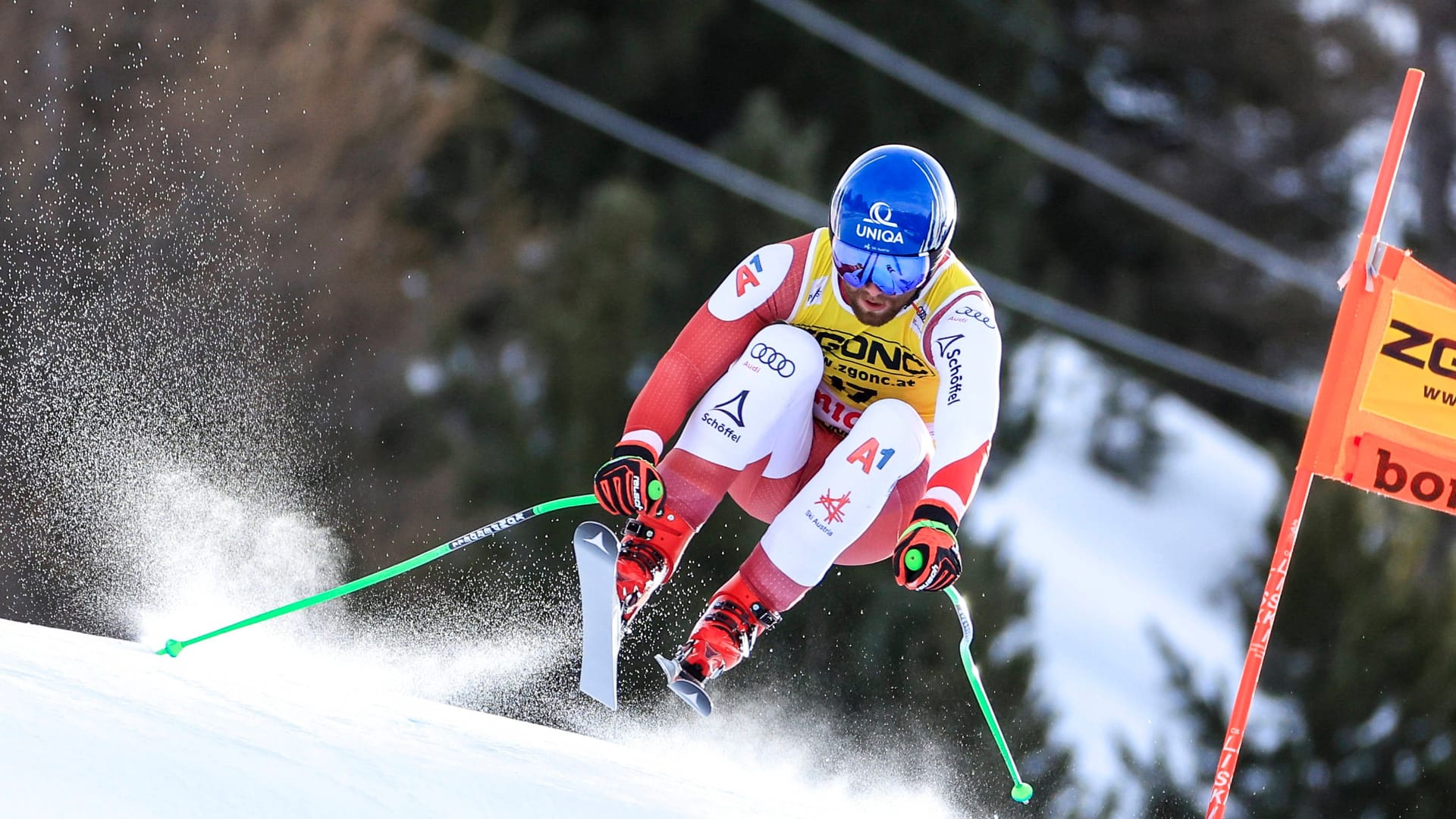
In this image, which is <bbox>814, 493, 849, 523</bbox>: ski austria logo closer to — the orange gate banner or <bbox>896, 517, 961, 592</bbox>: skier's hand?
<bbox>896, 517, 961, 592</bbox>: skier's hand

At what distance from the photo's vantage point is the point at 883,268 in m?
4.88

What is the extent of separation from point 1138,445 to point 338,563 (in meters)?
21.8

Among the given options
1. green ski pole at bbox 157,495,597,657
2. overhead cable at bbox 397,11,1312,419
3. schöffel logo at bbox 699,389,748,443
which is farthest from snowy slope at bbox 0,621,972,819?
overhead cable at bbox 397,11,1312,419

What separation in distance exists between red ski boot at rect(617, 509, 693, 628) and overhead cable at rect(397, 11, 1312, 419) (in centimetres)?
828

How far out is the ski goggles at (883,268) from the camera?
4.88 m

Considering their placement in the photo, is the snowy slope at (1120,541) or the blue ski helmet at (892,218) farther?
the snowy slope at (1120,541)

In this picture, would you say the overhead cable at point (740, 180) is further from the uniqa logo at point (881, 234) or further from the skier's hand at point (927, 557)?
the skier's hand at point (927, 557)

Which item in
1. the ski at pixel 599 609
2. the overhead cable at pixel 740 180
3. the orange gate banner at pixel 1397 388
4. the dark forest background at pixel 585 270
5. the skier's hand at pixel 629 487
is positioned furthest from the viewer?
the overhead cable at pixel 740 180

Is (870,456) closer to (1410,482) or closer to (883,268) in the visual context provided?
(883,268)

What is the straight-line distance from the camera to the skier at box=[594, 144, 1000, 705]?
4836mm

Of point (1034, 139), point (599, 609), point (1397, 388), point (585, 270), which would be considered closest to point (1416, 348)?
point (1397, 388)

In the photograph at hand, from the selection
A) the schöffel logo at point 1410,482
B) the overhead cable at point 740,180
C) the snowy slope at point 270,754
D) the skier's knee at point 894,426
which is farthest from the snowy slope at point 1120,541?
the snowy slope at point 270,754

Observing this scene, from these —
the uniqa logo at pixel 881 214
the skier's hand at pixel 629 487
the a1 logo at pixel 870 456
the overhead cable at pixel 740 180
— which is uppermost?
the overhead cable at pixel 740 180

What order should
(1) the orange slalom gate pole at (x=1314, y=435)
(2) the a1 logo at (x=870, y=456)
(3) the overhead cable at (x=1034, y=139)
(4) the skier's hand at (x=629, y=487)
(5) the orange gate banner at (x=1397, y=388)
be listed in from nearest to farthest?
(4) the skier's hand at (x=629, y=487) → (2) the a1 logo at (x=870, y=456) → (1) the orange slalom gate pole at (x=1314, y=435) → (5) the orange gate banner at (x=1397, y=388) → (3) the overhead cable at (x=1034, y=139)
